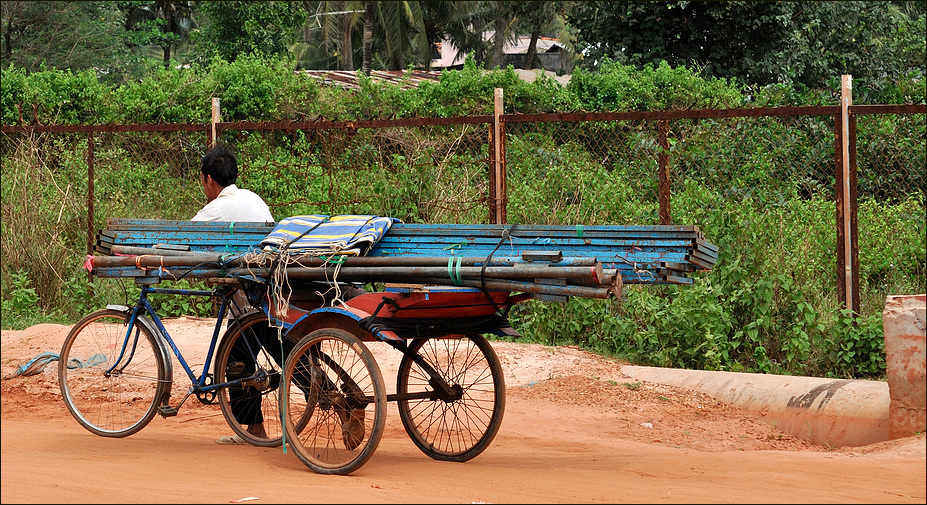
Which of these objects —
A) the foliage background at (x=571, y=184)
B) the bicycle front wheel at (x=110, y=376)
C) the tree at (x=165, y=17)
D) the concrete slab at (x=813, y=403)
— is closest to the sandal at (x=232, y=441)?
the bicycle front wheel at (x=110, y=376)

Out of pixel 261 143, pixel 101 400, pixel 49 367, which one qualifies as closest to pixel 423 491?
pixel 101 400

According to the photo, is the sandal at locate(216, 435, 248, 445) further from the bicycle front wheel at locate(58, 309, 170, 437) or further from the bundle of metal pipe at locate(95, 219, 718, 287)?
the bundle of metal pipe at locate(95, 219, 718, 287)

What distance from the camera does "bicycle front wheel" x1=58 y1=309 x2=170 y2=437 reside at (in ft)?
19.7

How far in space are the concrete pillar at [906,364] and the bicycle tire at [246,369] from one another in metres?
4.03

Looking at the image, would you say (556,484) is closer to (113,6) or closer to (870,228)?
(870,228)

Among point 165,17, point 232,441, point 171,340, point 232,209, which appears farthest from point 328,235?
point 165,17

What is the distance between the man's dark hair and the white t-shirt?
78mm

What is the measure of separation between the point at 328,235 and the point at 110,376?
2.22 metres

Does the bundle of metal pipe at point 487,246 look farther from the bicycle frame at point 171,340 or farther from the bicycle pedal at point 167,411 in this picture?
the bicycle pedal at point 167,411

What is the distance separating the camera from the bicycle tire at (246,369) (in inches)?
227

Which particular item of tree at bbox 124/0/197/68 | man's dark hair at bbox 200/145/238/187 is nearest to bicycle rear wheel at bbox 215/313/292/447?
man's dark hair at bbox 200/145/238/187

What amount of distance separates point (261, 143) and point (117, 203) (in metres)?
1.90

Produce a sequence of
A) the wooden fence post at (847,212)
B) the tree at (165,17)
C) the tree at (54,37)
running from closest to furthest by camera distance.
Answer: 1. the wooden fence post at (847,212)
2. the tree at (54,37)
3. the tree at (165,17)

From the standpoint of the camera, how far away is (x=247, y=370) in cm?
591
